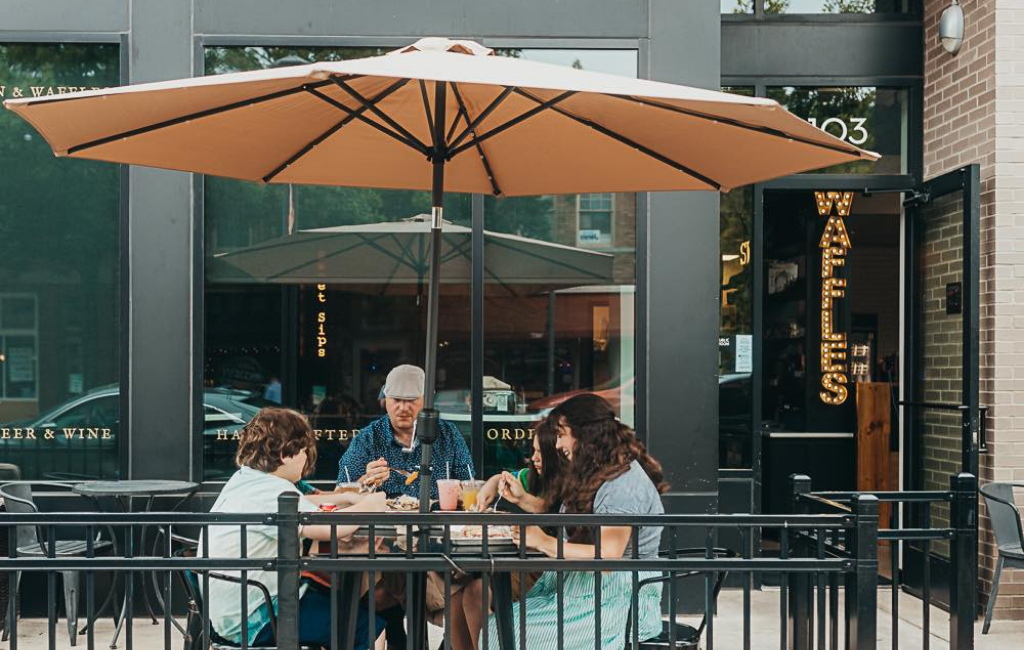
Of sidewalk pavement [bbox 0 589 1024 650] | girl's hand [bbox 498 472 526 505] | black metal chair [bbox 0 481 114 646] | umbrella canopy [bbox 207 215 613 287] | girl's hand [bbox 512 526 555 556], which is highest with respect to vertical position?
umbrella canopy [bbox 207 215 613 287]

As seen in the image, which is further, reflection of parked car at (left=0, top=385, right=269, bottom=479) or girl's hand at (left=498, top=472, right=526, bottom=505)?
reflection of parked car at (left=0, top=385, right=269, bottom=479)

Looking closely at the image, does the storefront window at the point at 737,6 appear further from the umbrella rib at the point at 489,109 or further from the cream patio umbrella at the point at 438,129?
the umbrella rib at the point at 489,109

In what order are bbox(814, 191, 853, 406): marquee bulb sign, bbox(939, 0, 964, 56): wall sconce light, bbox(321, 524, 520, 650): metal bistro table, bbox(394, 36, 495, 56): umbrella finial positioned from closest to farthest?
Answer: bbox(394, 36, 495, 56): umbrella finial < bbox(321, 524, 520, 650): metal bistro table < bbox(939, 0, 964, 56): wall sconce light < bbox(814, 191, 853, 406): marquee bulb sign

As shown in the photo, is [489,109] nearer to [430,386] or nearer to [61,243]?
[430,386]

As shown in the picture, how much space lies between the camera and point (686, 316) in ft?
20.2

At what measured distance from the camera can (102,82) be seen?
6.13 metres

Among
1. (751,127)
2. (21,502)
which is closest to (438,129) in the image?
(751,127)

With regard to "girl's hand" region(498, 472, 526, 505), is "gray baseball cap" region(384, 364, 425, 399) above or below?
above

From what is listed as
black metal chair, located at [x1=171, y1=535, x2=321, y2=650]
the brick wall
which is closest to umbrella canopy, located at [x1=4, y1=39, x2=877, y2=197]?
black metal chair, located at [x1=171, y1=535, x2=321, y2=650]

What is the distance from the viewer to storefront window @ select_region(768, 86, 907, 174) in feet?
23.1

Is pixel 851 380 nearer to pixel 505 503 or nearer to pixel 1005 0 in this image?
pixel 1005 0

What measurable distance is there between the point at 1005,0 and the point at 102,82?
5.34m

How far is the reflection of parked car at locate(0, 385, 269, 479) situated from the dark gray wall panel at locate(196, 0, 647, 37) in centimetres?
217

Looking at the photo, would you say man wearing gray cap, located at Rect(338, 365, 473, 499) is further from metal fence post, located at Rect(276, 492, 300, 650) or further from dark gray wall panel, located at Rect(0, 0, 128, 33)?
dark gray wall panel, located at Rect(0, 0, 128, 33)
